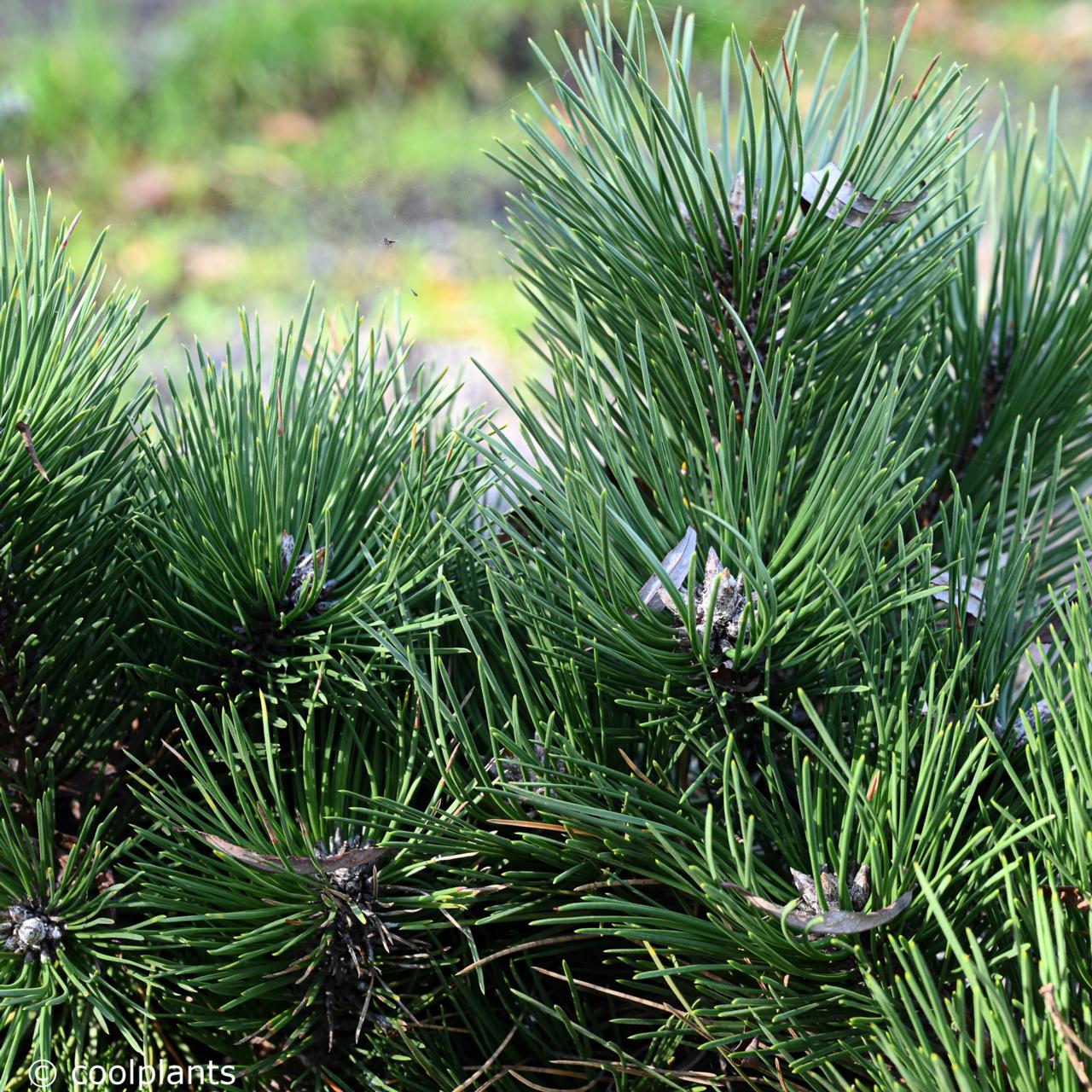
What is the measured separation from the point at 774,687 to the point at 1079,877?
0.14m

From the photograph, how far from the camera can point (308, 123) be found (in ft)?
10.1

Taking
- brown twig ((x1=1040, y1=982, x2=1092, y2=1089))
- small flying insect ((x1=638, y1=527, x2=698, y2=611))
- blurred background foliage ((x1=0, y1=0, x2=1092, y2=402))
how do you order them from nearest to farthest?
brown twig ((x1=1040, y1=982, x2=1092, y2=1089)), small flying insect ((x1=638, y1=527, x2=698, y2=611)), blurred background foliage ((x1=0, y1=0, x2=1092, y2=402))

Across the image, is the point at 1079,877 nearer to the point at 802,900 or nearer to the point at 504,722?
the point at 802,900

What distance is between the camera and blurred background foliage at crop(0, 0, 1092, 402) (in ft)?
7.91

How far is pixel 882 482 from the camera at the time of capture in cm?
46

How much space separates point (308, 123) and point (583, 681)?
9.60ft

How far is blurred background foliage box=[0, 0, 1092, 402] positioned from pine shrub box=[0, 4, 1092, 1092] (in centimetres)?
146

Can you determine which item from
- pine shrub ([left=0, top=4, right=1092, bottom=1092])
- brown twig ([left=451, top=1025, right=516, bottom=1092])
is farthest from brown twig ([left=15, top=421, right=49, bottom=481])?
brown twig ([left=451, top=1025, right=516, bottom=1092])

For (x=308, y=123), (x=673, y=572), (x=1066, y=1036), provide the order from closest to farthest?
(x=1066, y=1036), (x=673, y=572), (x=308, y=123)

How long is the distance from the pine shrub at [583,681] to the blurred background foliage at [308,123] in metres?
1.46

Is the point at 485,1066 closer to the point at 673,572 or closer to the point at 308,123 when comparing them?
the point at 673,572

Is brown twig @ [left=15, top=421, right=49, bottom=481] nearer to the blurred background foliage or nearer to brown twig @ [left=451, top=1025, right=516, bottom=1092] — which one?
brown twig @ [left=451, top=1025, right=516, bottom=1092]

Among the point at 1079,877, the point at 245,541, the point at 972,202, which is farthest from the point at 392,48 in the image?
the point at 1079,877

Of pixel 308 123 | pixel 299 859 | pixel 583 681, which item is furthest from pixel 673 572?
pixel 308 123
